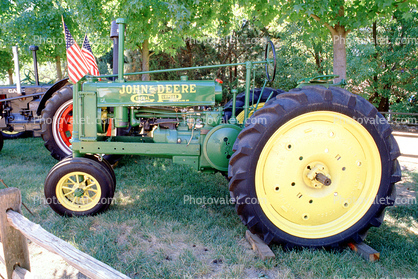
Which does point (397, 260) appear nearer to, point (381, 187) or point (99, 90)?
point (381, 187)

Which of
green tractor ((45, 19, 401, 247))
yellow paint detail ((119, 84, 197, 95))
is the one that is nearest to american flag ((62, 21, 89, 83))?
yellow paint detail ((119, 84, 197, 95))

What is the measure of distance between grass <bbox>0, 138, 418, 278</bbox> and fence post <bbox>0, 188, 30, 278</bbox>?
579mm

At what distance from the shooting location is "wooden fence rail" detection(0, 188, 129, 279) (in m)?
1.66

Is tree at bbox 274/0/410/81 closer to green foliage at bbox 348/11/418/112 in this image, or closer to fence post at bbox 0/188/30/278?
fence post at bbox 0/188/30/278

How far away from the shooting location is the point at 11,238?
2.00 m

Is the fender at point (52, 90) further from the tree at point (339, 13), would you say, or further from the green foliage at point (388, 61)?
the green foliage at point (388, 61)

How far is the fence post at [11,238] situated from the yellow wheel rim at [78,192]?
110 centimetres

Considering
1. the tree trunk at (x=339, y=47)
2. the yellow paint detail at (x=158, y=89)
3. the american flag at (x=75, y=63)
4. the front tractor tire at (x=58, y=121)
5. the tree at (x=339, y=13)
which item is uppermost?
the tree at (x=339, y=13)

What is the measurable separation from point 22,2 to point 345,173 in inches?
388

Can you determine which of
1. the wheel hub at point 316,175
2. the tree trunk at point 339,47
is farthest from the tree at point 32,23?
the wheel hub at point 316,175

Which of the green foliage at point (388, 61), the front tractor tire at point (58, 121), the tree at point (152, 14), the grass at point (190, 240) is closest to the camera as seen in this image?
the grass at point (190, 240)

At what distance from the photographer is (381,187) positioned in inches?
101

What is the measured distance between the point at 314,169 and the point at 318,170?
4 cm

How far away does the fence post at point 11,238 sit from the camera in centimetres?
194
